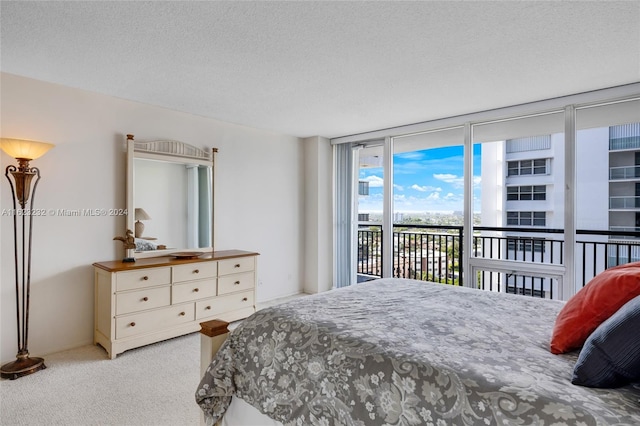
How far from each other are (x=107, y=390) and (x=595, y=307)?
292 centimetres

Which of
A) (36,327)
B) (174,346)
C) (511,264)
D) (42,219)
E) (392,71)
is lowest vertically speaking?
(174,346)

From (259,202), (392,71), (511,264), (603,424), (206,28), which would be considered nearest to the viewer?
(603,424)

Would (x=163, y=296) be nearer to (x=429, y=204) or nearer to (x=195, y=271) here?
(x=195, y=271)

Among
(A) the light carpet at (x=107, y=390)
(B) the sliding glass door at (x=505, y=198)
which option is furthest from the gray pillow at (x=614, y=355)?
(B) the sliding glass door at (x=505, y=198)

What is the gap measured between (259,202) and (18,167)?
252 centimetres

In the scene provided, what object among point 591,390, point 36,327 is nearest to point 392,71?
point 591,390

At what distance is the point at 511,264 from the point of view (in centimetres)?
378

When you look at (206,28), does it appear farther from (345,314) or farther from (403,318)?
(403,318)

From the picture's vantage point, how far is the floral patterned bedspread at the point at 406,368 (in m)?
1.05

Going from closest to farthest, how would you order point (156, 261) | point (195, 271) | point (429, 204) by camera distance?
point (156, 261) → point (195, 271) → point (429, 204)

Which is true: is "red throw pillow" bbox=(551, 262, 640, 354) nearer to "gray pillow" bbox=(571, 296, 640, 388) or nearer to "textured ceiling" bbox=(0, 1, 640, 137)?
"gray pillow" bbox=(571, 296, 640, 388)

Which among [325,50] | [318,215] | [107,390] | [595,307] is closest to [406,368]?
[595,307]

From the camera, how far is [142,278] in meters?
3.13

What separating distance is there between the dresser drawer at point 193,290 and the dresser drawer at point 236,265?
15cm
